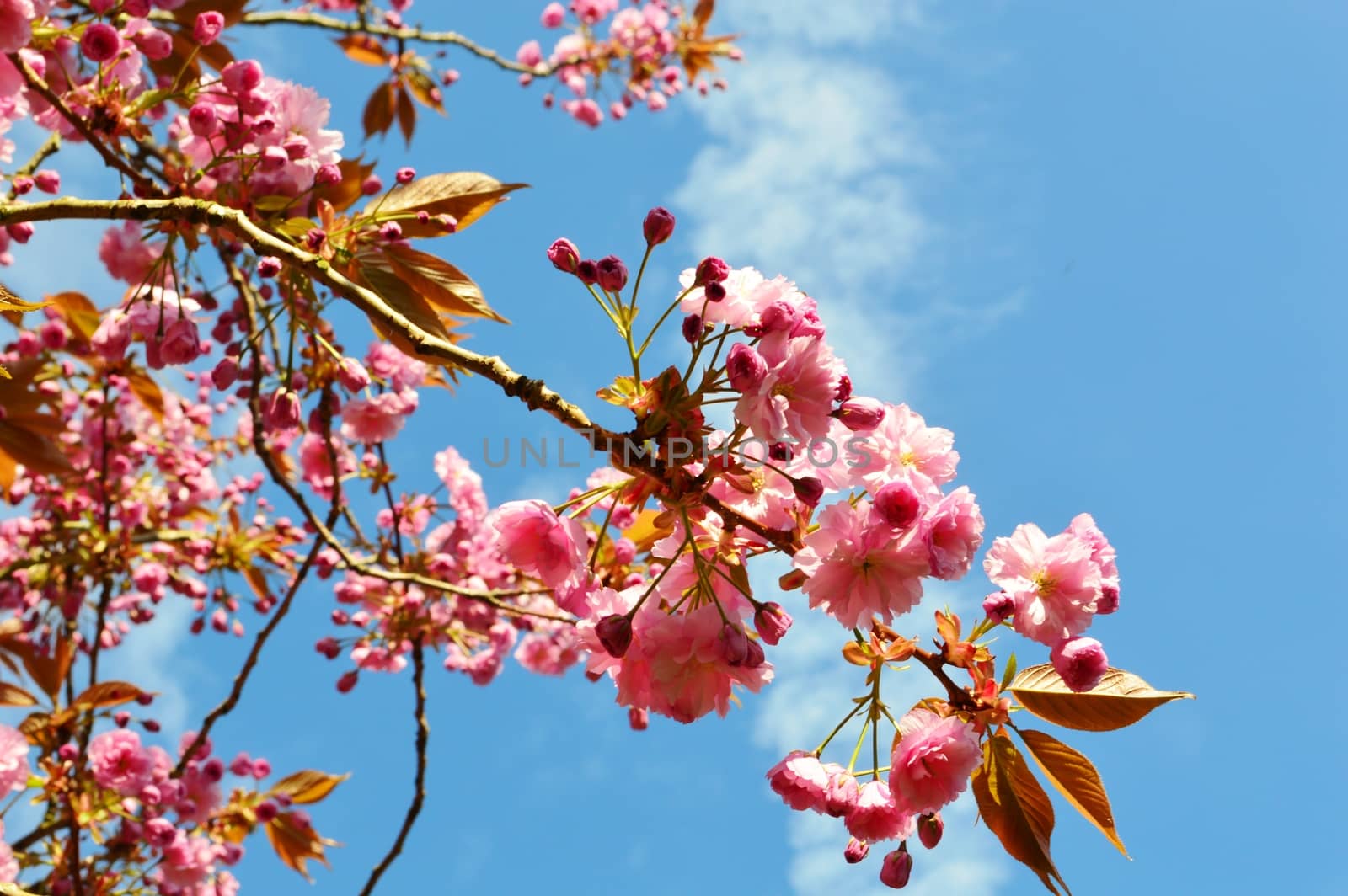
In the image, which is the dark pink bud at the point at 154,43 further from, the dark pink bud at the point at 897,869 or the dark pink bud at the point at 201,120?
the dark pink bud at the point at 897,869

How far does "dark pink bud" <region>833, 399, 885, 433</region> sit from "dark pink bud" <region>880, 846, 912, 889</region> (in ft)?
2.07

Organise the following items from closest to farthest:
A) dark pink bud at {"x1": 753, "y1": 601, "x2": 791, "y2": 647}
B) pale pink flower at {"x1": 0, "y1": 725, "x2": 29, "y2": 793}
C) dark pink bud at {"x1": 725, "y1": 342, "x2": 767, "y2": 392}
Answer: dark pink bud at {"x1": 725, "y1": 342, "x2": 767, "y2": 392} → dark pink bud at {"x1": 753, "y1": 601, "x2": 791, "y2": 647} → pale pink flower at {"x1": 0, "y1": 725, "x2": 29, "y2": 793}

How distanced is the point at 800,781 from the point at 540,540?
0.49 m

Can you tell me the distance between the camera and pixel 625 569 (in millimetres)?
A: 2170

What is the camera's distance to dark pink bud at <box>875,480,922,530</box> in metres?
1.28

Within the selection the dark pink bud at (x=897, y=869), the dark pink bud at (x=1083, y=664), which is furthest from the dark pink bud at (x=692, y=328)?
the dark pink bud at (x=897, y=869)

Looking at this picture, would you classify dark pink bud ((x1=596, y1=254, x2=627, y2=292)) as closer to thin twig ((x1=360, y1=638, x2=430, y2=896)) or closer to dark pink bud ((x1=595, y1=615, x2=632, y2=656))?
dark pink bud ((x1=595, y1=615, x2=632, y2=656))

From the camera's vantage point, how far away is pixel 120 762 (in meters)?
2.70

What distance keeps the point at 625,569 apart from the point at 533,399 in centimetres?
100

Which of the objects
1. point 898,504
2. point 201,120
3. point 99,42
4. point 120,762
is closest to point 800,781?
point 898,504

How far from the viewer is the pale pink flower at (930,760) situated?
51.2 inches

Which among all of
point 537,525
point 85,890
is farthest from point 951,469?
point 85,890

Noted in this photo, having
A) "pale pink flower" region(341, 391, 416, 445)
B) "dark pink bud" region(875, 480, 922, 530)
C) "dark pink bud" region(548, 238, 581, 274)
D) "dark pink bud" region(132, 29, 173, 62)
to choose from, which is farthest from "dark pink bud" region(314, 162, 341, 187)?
"dark pink bud" region(875, 480, 922, 530)

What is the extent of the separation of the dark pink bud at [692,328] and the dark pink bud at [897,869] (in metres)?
0.80
